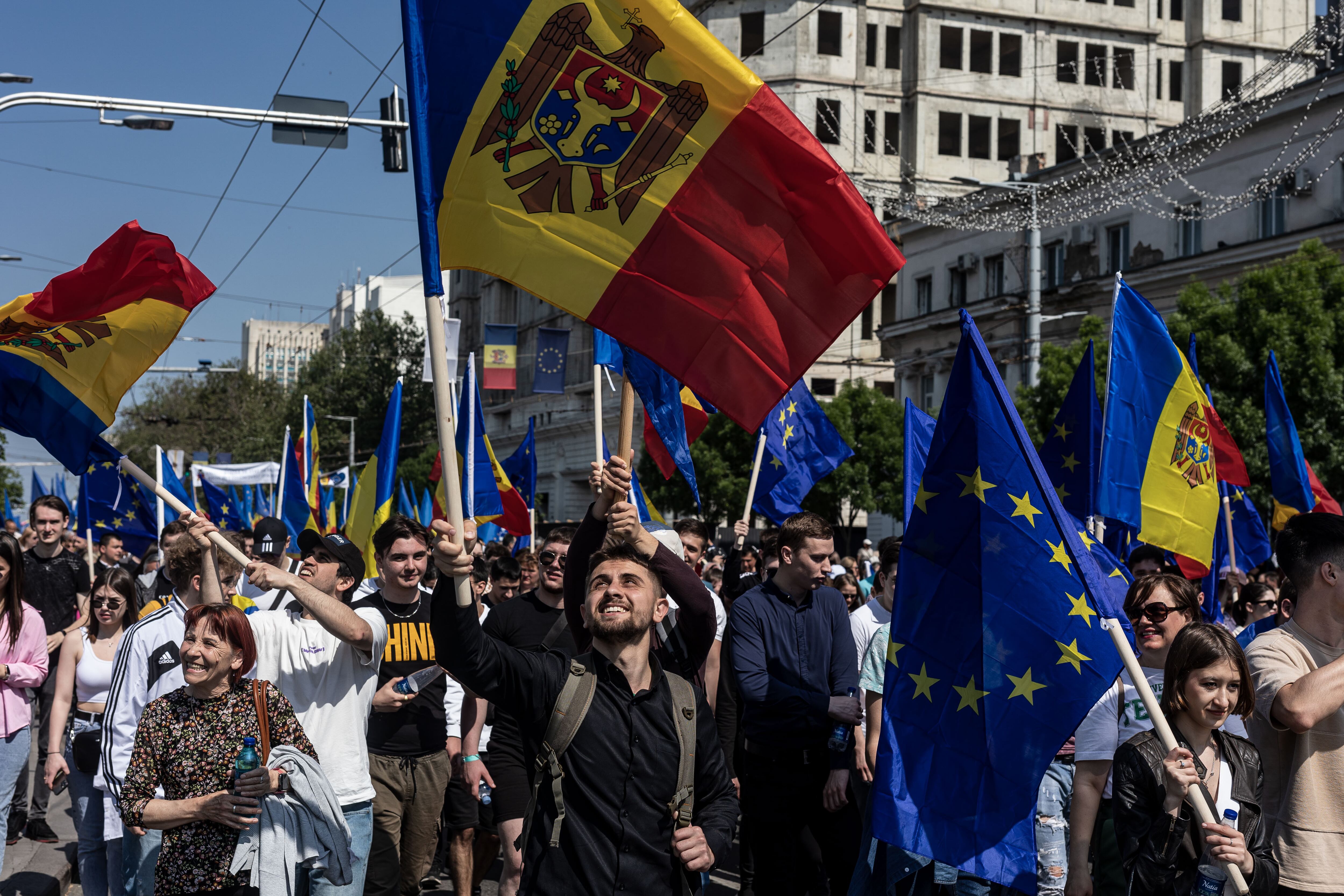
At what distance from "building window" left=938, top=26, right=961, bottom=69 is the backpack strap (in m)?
58.4

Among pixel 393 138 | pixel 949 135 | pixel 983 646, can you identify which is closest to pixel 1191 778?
pixel 983 646

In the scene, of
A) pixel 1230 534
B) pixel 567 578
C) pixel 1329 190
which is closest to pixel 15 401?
pixel 567 578

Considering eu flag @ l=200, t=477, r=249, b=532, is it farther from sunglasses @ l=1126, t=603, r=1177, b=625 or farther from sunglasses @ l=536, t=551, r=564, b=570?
sunglasses @ l=1126, t=603, r=1177, b=625

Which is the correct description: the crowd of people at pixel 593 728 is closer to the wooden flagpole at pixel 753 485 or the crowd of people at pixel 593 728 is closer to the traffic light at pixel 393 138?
the wooden flagpole at pixel 753 485

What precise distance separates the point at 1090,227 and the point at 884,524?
1468cm

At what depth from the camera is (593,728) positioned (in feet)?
12.8

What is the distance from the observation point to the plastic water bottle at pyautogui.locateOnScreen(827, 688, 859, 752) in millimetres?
6129

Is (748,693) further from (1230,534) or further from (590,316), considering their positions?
(1230,534)

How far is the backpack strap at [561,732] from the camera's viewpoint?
3840mm

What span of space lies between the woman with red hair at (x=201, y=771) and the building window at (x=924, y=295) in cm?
4665

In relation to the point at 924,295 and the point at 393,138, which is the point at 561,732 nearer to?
the point at 393,138

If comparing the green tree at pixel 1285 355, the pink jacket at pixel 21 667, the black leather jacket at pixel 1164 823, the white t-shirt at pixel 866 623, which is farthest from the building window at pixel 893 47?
the black leather jacket at pixel 1164 823

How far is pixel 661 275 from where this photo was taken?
432cm

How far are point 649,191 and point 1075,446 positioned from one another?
22.4 ft
